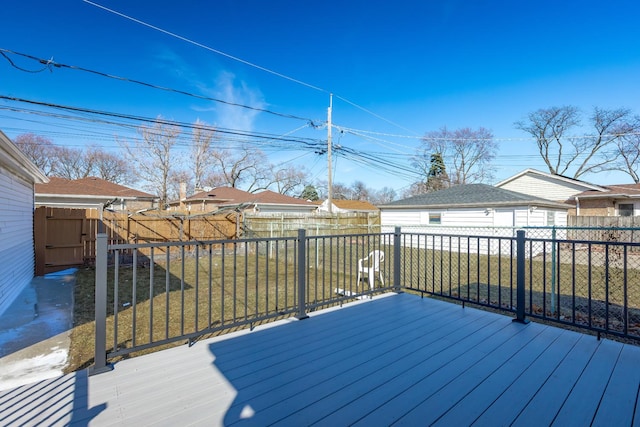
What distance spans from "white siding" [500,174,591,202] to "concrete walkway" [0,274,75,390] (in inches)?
758

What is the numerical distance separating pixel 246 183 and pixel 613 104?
89.8ft

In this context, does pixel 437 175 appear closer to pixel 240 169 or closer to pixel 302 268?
pixel 240 169

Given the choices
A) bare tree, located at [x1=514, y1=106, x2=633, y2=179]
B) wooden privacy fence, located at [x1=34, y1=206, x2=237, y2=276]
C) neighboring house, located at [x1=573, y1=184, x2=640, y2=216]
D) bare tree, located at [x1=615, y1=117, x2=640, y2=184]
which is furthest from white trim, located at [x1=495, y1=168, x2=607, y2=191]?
wooden privacy fence, located at [x1=34, y1=206, x2=237, y2=276]

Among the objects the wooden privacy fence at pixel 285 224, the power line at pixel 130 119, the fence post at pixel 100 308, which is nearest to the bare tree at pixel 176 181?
the power line at pixel 130 119

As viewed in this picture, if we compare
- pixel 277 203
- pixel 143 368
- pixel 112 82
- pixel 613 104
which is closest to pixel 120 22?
pixel 112 82

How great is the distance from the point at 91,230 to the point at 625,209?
21925 mm

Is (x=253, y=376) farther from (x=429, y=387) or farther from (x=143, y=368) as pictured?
(x=429, y=387)

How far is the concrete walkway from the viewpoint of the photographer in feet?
8.55

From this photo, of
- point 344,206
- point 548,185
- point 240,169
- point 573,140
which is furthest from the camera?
point 344,206

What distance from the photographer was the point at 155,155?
2077cm

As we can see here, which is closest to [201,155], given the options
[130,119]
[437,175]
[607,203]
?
[130,119]

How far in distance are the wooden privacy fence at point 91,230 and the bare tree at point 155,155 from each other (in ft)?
32.5

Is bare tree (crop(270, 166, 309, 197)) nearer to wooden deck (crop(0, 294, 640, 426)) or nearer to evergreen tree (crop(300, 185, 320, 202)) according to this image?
evergreen tree (crop(300, 185, 320, 202))

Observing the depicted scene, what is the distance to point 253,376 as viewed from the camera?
2.04m
